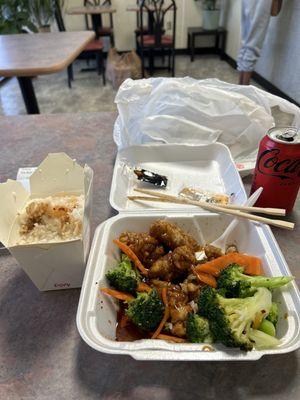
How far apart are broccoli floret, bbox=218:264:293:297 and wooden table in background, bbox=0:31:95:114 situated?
1.53 meters

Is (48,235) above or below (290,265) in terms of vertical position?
above

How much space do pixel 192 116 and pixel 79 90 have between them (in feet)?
11.4

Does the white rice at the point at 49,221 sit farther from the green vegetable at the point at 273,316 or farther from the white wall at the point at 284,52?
the white wall at the point at 284,52

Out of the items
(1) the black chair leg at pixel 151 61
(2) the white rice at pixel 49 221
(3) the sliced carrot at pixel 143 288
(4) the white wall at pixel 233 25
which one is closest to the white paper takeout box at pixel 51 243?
(2) the white rice at pixel 49 221

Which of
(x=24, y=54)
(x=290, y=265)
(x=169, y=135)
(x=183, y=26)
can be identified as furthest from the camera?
(x=183, y=26)

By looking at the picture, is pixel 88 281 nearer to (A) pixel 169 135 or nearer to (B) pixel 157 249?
(B) pixel 157 249

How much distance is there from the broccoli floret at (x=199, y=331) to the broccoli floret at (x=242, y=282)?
8 centimetres

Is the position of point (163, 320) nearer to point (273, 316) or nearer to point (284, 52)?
point (273, 316)

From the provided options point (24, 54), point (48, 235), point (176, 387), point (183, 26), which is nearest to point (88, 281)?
point (48, 235)

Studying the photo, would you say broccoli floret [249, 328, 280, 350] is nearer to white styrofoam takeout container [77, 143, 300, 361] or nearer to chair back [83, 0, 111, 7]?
white styrofoam takeout container [77, 143, 300, 361]

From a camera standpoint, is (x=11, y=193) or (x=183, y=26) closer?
(x=11, y=193)

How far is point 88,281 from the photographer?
0.60m

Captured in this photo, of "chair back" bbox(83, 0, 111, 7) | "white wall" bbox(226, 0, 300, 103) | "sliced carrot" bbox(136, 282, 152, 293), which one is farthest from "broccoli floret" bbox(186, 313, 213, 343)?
"chair back" bbox(83, 0, 111, 7)

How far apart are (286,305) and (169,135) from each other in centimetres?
77
